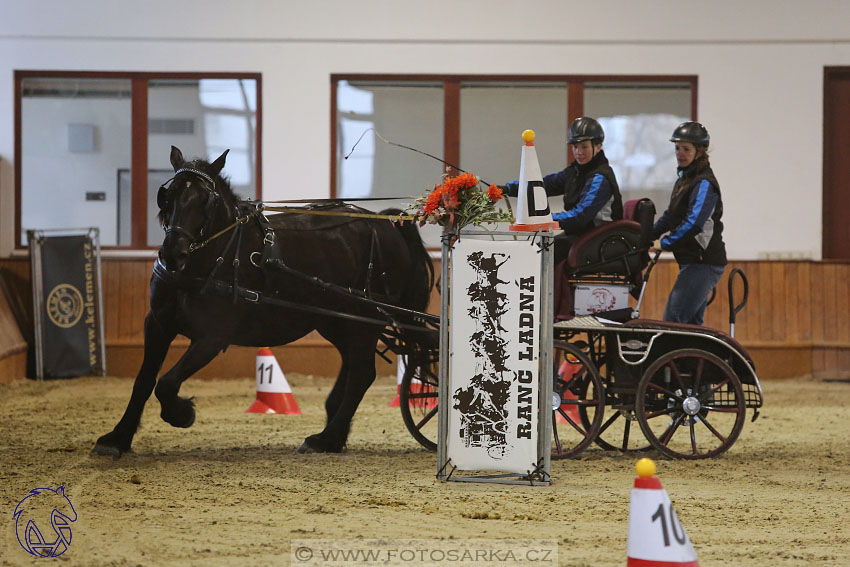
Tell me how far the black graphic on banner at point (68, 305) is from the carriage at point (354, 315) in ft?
17.1

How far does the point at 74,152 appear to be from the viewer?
1206 cm

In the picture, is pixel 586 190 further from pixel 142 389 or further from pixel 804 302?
pixel 804 302

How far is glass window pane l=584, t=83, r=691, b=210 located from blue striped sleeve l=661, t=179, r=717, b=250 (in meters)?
5.55

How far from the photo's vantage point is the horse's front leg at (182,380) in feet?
20.2

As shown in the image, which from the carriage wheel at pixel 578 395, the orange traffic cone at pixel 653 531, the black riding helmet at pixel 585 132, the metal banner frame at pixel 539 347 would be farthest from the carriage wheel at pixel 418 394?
the orange traffic cone at pixel 653 531

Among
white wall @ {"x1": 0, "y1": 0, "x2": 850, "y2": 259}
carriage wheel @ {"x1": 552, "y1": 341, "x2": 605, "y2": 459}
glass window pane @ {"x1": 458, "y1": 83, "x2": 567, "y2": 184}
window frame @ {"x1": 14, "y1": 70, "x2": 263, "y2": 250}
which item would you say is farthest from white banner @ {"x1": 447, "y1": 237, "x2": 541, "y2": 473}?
window frame @ {"x1": 14, "y1": 70, "x2": 263, "y2": 250}

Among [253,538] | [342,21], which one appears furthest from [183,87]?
[253,538]

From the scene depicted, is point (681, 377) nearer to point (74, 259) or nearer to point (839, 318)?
point (839, 318)

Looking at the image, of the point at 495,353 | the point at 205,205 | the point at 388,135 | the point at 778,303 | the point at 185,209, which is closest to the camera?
the point at 495,353

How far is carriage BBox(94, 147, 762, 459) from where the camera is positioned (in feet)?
20.6

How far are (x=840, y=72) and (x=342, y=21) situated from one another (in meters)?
5.66

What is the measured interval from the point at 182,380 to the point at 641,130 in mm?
7587

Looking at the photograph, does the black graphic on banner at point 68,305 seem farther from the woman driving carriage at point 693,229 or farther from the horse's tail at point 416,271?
the woman driving carriage at point 693,229

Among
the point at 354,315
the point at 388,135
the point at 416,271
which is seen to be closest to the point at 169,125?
the point at 388,135
